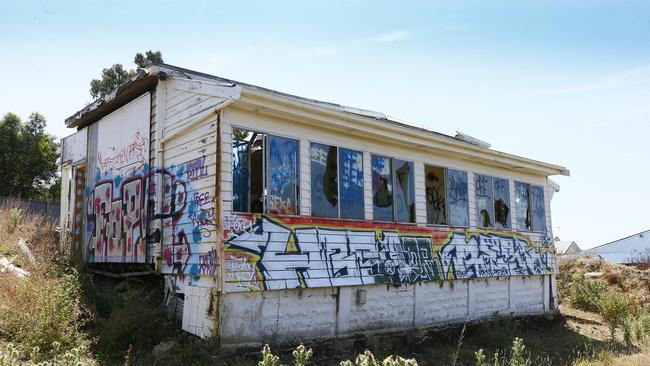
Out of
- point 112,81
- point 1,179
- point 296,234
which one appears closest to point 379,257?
point 296,234

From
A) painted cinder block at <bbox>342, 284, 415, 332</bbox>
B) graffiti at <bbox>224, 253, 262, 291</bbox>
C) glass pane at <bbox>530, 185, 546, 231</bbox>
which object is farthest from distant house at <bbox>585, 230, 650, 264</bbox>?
graffiti at <bbox>224, 253, 262, 291</bbox>

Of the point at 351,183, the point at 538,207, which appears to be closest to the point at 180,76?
the point at 351,183

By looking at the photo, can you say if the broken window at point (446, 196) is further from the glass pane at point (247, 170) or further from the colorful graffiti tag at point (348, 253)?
the glass pane at point (247, 170)

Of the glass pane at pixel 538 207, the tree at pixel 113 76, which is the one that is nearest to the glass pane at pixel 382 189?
the glass pane at pixel 538 207

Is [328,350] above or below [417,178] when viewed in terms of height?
below

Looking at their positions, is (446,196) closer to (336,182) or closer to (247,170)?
(336,182)

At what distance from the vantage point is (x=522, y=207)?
14.3 metres

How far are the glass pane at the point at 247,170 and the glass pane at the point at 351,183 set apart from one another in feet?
5.81

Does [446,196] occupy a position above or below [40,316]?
above

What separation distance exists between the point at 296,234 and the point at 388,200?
8.59 feet

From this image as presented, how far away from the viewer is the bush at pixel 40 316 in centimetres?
723

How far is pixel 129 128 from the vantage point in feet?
34.1

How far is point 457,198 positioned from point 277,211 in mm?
5329

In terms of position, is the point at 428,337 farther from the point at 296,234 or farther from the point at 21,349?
the point at 21,349
